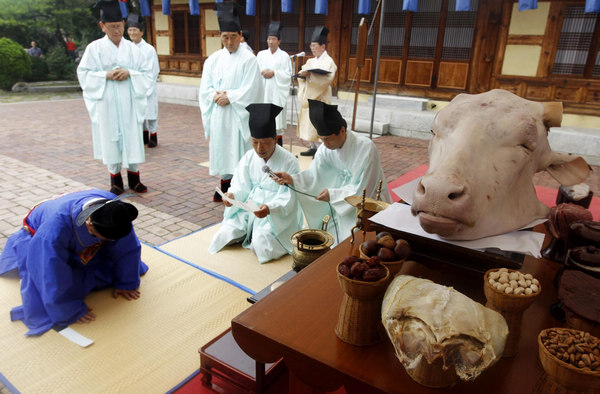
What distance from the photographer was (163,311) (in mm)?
3252

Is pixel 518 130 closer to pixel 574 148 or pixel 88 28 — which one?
pixel 574 148

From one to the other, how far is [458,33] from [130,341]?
1008 cm

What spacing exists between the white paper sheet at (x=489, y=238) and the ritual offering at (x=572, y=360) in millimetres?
441

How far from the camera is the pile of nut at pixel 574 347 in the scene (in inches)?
36.6

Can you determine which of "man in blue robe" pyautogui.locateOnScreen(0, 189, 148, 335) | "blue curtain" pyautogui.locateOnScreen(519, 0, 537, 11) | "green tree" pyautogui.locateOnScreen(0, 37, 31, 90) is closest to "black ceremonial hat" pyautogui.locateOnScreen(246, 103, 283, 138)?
"man in blue robe" pyautogui.locateOnScreen(0, 189, 148, 335)

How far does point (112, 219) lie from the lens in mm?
2688

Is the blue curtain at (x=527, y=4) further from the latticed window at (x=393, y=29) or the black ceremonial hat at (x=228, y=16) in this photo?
the black ceremonial hat at (x=228, y=16)

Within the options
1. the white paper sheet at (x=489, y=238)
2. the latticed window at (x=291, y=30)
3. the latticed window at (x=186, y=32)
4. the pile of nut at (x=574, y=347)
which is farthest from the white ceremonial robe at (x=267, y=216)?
the latticed window at (x=186, y=32)

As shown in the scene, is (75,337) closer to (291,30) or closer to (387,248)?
(387,248)

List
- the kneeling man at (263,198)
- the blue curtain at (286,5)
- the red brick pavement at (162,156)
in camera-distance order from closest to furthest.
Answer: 1. the kneeling man at (263,198)
2. the red brick pavement at (162,156)
3. the blue curtain at (286,5)

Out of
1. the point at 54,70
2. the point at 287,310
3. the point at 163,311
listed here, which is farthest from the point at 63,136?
the point at 54,70

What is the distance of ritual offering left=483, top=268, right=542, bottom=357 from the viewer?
1150 mm

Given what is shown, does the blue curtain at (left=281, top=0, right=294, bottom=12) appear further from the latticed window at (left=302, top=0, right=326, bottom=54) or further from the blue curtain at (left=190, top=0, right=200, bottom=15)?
the blue curtain at (left=190, top=0, right=200, bottom=15)

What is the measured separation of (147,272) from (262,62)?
20.2 ft
